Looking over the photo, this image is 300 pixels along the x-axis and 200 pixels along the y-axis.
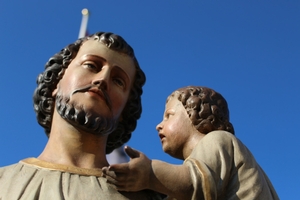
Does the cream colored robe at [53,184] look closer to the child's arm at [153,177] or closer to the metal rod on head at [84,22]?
the child's arm at [153,177]

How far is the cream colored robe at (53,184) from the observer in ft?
10.4

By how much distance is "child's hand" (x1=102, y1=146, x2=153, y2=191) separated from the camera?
2.96 m

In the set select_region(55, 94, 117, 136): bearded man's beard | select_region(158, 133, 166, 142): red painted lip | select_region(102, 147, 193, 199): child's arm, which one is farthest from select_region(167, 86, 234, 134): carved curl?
select_region(102, 147, 193, 199): child's arm

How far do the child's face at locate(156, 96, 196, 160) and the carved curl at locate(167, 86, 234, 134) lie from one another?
0.06 metres

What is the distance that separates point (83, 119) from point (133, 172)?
0.89 m

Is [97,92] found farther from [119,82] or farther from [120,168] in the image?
[120,168]

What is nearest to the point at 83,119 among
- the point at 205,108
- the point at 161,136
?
the point at 161,136

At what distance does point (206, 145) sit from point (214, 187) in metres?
0.44

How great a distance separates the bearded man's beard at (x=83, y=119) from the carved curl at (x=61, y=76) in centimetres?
44

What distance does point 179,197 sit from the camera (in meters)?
3.04

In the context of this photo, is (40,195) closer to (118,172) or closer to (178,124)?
(118,172)

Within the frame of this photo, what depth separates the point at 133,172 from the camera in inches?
117

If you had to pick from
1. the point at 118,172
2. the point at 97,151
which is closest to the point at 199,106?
the point at 97,151

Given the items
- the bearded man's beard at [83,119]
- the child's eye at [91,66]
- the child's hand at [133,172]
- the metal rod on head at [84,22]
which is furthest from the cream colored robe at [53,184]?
the metal rod on head at [84,22]
